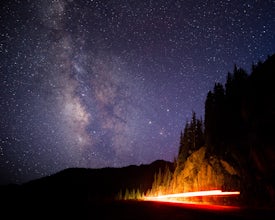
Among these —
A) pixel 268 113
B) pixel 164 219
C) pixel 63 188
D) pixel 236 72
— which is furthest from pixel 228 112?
pixel 63 188

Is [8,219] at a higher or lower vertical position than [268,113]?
lower

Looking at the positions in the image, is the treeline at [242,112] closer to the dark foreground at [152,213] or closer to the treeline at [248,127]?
the treeline at [248,127]

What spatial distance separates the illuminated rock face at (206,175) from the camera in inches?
1678

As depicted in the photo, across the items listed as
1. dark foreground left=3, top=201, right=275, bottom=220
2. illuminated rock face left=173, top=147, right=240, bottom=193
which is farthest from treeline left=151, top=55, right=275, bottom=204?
dark foreground left=3, top=201, right=275, bottom=220

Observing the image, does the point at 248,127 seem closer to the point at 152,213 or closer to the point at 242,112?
the point at 242,112

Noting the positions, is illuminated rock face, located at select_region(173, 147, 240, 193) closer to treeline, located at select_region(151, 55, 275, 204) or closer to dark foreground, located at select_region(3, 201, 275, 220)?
treeline, located at select_region(151, 55, 275, 204)

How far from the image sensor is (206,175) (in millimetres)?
50219

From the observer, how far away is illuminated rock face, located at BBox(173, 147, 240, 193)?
4262cm

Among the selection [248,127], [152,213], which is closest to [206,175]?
[248,127]

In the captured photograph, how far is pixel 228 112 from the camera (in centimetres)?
4666

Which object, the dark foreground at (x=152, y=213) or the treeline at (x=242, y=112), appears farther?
the treeline at (x=242, y=112)

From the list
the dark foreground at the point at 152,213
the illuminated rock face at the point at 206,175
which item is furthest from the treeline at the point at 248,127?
the dark foreground at the point at 152,213

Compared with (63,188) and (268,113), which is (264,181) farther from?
(63,188)

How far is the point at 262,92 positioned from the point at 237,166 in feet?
44.9
